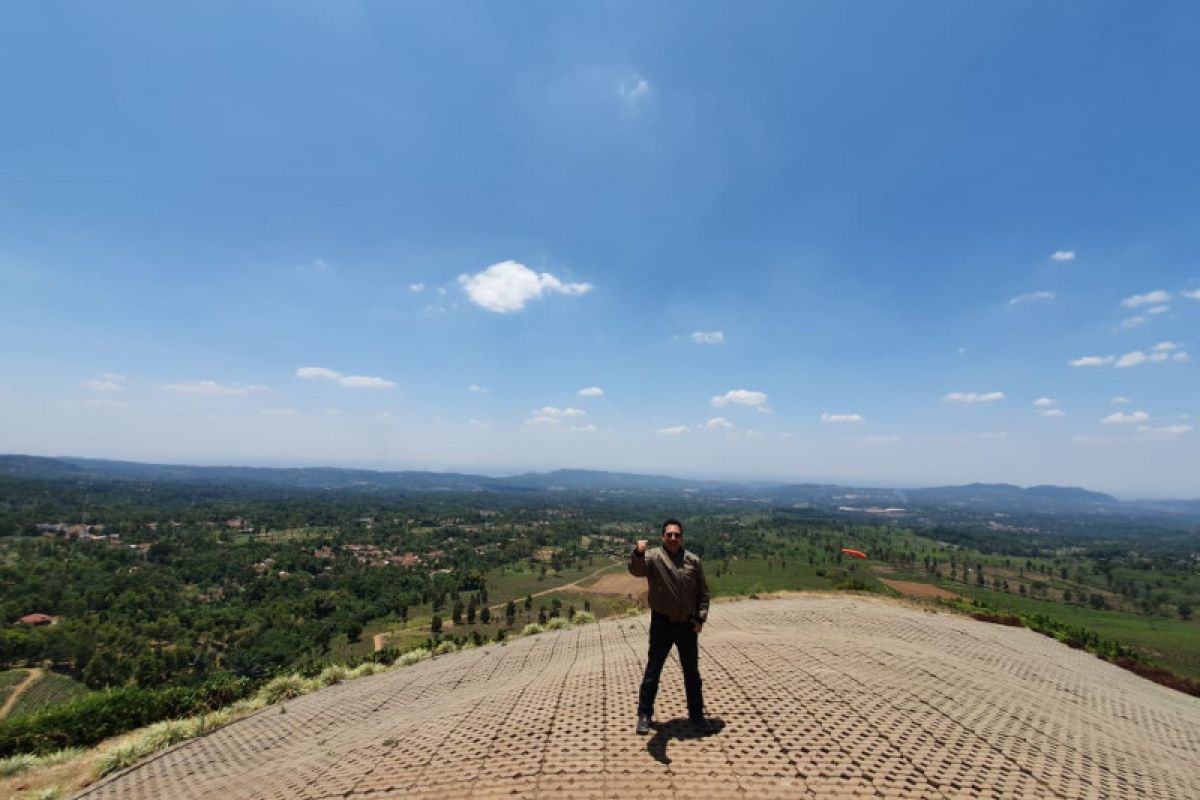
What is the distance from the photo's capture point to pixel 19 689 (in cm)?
5331

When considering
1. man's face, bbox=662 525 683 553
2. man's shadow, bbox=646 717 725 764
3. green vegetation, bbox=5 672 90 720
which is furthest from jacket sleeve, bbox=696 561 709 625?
green vegetation, bbox=5 672 90 720

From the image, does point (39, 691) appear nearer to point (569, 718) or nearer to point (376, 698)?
point (376, 698)

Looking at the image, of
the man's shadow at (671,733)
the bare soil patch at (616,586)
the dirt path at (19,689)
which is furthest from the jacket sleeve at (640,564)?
the bare soil patch at (616,586)

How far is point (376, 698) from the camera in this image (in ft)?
42.0

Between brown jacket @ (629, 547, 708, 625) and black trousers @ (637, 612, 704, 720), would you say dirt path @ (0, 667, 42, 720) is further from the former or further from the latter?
brown jacket @ (629, 547, 708, 625)

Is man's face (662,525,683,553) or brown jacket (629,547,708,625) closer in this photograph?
brown jacket (629,547,708,625)

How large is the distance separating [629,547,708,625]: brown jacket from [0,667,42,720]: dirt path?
231 feet

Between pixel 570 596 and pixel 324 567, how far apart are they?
6617 centimetres

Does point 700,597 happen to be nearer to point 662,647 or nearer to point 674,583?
point 674,583

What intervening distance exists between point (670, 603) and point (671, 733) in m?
2.17

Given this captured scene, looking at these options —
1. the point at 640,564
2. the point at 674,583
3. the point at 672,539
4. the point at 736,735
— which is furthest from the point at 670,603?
the point at 736,735

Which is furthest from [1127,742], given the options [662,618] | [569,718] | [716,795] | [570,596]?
[570,596]

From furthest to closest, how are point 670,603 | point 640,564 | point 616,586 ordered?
point 616,586, point 640,564, point 670,603

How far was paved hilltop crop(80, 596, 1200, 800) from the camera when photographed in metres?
6.09
